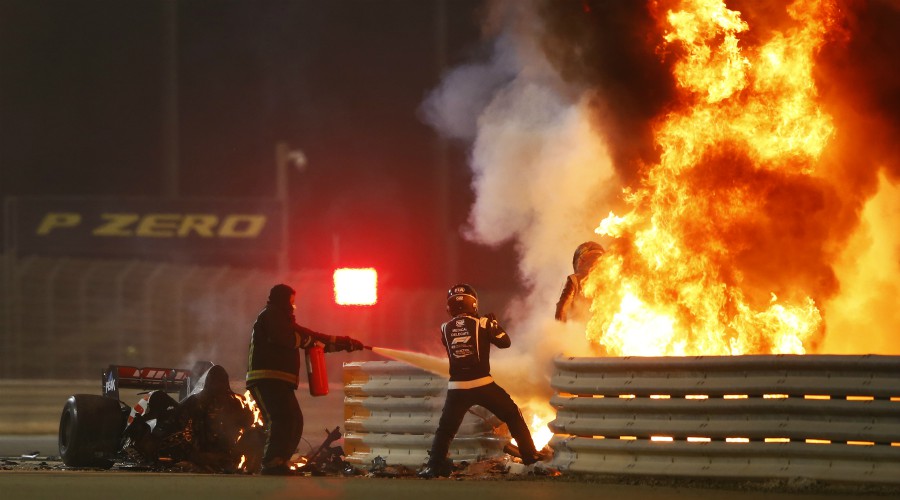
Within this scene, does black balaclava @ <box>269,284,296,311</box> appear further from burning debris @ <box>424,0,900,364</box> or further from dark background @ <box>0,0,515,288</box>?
dark background @ <box>0,0,515,288</box>

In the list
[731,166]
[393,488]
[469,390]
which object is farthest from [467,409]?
[731,166]

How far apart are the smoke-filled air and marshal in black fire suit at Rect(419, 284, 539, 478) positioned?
6.51 ft

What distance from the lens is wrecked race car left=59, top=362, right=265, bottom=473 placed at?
1344 cm

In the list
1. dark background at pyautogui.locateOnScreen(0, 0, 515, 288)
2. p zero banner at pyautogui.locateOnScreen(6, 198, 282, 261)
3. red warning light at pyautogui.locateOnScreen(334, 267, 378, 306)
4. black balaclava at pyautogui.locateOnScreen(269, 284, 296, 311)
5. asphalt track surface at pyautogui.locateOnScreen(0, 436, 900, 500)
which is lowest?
asphalt track surface at pyautogui.locateOnScreen(0, 436, 900, 500)

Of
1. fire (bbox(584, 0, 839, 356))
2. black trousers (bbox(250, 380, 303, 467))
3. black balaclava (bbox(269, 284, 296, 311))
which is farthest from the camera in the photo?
fire (bbox(584, 0, 839, 356))

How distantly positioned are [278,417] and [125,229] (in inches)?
763

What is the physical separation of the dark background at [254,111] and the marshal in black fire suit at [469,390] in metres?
19.1

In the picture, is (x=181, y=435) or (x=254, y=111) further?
(x=254, y=111)

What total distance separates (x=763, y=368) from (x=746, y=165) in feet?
13.6

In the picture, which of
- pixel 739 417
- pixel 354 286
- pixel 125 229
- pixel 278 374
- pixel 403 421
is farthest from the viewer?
pixel 125 229

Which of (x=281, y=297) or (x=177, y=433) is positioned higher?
(x=281, y=297)

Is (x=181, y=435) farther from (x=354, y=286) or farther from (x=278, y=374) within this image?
(x=354, y=286)

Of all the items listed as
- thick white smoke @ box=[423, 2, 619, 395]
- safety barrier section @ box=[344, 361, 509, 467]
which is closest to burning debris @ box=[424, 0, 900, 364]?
thick white smoke @ box=[423, 2, 619, 395]

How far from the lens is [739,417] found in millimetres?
10438
